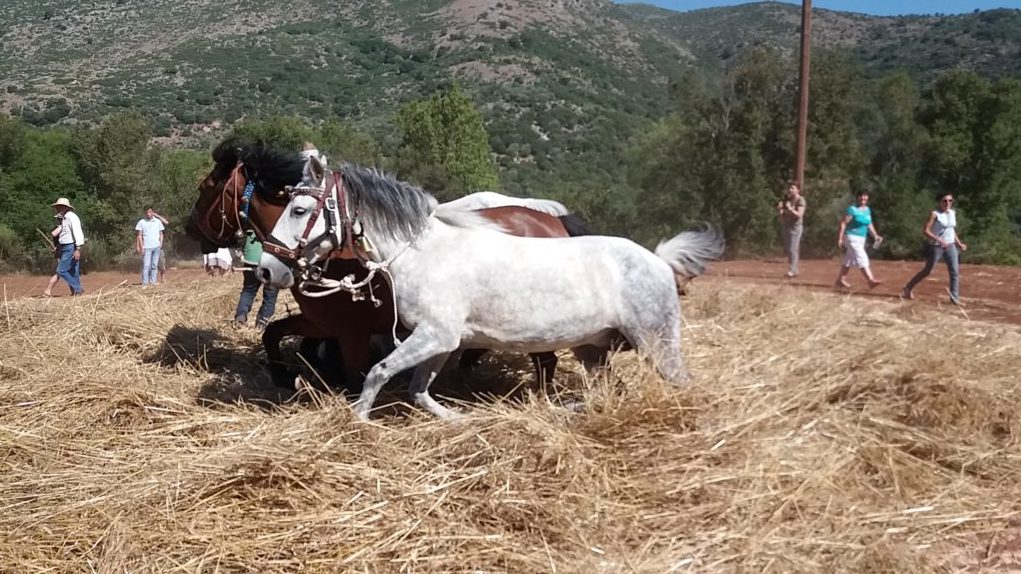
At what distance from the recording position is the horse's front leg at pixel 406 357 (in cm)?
412

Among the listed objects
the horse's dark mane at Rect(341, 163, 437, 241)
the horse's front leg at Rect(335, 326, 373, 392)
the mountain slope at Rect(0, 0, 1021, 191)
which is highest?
the mountain slope at Rect(0, 0, 1021, 191)

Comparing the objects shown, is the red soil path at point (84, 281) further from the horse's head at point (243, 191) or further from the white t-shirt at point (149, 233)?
the horse's head at point (243, 191)

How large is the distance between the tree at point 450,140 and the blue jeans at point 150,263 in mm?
15270

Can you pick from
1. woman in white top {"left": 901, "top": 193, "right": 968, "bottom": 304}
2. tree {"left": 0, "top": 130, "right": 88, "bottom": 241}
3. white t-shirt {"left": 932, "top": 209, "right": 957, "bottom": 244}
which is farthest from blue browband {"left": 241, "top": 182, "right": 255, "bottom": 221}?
tree {"left": 0, "top": 130, "right": 88, "bottom": 241}

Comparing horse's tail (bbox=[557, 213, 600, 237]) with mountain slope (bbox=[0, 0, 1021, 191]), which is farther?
mountain slope (bbox=[0, 0, 1021, 191])

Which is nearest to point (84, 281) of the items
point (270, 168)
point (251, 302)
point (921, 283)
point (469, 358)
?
point (251, 302)

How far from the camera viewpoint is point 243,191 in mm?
5016

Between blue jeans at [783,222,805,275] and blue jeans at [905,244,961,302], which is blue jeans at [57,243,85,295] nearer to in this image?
blue jeans at [905,244,961,302]

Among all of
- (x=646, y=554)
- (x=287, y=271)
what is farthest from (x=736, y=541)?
(x=287, y=271)

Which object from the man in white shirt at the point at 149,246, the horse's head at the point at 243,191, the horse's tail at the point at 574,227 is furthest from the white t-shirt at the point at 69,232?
the horse's tail at the point at 574,227

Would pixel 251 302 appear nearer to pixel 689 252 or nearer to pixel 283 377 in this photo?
pixel 283 377

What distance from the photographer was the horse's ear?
441 cm

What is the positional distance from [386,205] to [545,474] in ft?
5.89

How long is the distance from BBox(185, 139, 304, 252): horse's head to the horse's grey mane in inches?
23.0
